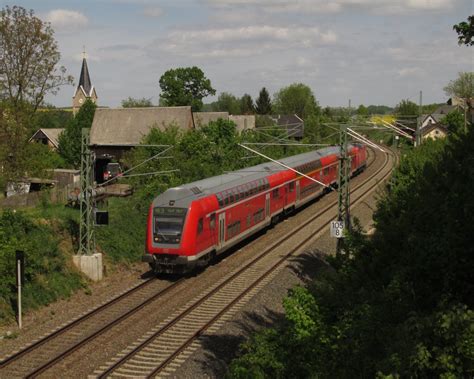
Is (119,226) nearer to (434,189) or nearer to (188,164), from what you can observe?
(188,164)

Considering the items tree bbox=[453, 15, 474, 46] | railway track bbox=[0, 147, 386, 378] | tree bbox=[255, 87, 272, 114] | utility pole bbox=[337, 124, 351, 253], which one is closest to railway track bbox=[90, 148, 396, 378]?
railway track bbox=[0, 147, 386, 378]

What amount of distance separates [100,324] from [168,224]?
5.58 m

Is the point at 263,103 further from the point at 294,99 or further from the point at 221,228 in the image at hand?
the point at 221,228

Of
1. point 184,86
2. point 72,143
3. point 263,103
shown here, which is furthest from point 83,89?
point 72,143

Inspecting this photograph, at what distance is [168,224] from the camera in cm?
2397

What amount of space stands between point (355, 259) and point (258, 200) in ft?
51.7

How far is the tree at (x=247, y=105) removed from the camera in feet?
488

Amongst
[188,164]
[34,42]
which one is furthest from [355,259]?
[34,42]

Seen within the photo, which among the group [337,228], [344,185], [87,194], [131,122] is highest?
[131,122]

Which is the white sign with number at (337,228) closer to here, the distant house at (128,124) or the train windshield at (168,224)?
the train windshield at (168,224)

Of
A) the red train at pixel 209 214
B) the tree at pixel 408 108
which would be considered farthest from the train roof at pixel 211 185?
the tree at pixel 408 108

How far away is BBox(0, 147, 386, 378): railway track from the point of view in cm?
1620

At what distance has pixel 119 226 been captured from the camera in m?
29.7

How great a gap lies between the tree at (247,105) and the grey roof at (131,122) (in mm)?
87920
